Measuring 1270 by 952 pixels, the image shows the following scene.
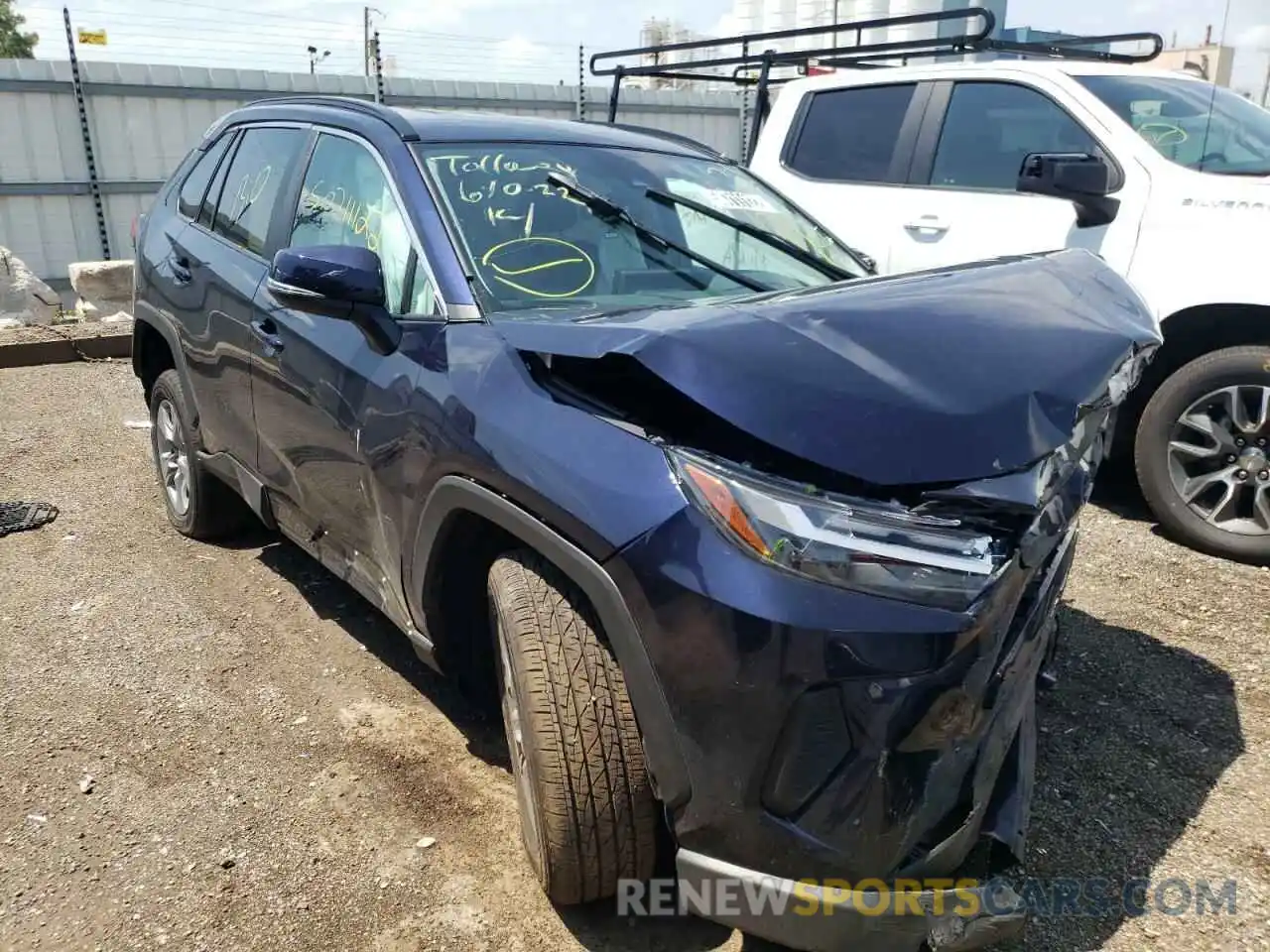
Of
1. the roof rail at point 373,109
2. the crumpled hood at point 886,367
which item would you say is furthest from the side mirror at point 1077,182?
the roof rail at point 373,109

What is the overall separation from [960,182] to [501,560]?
3.88m

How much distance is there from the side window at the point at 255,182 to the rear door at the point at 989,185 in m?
2.94

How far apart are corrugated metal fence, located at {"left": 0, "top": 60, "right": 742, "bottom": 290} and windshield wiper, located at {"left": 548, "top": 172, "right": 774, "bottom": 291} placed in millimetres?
8355

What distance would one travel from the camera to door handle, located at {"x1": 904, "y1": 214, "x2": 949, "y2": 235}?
517cm

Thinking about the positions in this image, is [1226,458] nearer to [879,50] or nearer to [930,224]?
[930,224]

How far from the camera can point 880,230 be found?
542cm

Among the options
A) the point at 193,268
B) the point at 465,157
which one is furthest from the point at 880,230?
the point at 193,268

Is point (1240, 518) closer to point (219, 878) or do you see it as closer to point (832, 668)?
point (832, 668)

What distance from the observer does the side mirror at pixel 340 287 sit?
2.54 metres

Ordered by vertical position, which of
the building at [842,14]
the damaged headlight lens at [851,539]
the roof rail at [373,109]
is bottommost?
the damaged headlight lens at [851,539]

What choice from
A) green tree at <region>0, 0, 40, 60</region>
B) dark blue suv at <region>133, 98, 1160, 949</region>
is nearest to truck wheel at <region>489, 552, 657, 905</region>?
dark blue suv at <region>133, 98, 1160, 949</region>

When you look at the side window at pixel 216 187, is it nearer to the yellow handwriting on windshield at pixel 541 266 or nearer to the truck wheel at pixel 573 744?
the yellow handwriting on windshield at pixel 541 266

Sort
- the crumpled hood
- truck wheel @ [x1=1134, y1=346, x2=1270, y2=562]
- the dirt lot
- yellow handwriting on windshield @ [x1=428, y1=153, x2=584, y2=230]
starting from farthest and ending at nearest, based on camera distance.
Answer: truck wheel @ [x1=1134, y1=346, x2=1270, y2=562], yellow handwriting on windshield @ [x1=428, y1=153, x2=584, y2=230], the dirt lot, the crumpled hood

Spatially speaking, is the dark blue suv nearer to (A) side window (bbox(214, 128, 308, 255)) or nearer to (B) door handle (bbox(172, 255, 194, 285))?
(A) side window (bbox(214, 128, 308, 255))
